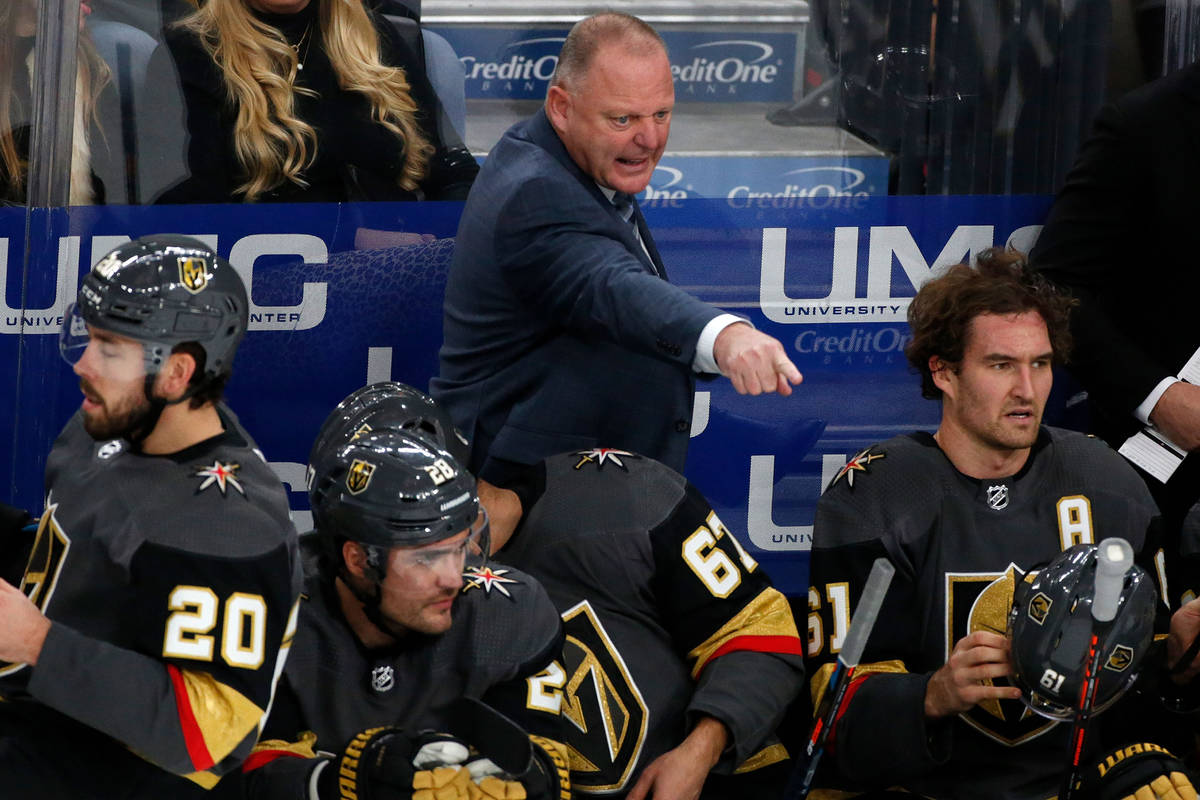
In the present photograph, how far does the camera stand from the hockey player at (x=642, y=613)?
2742mm

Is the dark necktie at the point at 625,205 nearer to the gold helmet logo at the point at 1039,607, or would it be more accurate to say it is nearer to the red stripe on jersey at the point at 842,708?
the red stripe on jersey at the point at 842,708

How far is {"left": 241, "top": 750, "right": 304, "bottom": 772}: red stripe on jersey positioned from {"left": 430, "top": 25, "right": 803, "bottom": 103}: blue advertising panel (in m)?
1.80

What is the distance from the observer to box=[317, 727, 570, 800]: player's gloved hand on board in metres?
2.27

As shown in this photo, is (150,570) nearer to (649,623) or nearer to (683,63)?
(649,623)

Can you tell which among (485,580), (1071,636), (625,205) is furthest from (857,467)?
(485,580)

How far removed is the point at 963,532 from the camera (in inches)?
117

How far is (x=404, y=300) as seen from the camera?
3719mm

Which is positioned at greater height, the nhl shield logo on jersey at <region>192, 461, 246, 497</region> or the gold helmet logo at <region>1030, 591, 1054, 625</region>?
the nhl shield logo on jersey at <region>192, 461, 246, 497</region>

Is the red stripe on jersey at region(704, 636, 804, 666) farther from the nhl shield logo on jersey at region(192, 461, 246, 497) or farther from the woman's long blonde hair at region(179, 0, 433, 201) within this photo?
the woman's long blonde hair at region(179, 0, 433, 201)

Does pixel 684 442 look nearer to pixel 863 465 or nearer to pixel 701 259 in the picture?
pixel 863 465

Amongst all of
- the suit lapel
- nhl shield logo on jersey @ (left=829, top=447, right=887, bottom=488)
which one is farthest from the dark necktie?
nhl shield logo on jersey @ (left=829, top=447, right=887, bottom=488)

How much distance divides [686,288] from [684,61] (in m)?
0.53

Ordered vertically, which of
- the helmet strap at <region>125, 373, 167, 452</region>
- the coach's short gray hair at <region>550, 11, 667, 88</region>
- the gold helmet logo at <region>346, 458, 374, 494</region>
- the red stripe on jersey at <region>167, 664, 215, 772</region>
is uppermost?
the coach's short gray hair at <region>550, 11, 667, 88</region>

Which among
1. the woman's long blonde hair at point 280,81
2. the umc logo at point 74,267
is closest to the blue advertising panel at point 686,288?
the umc logo at point 74,267
